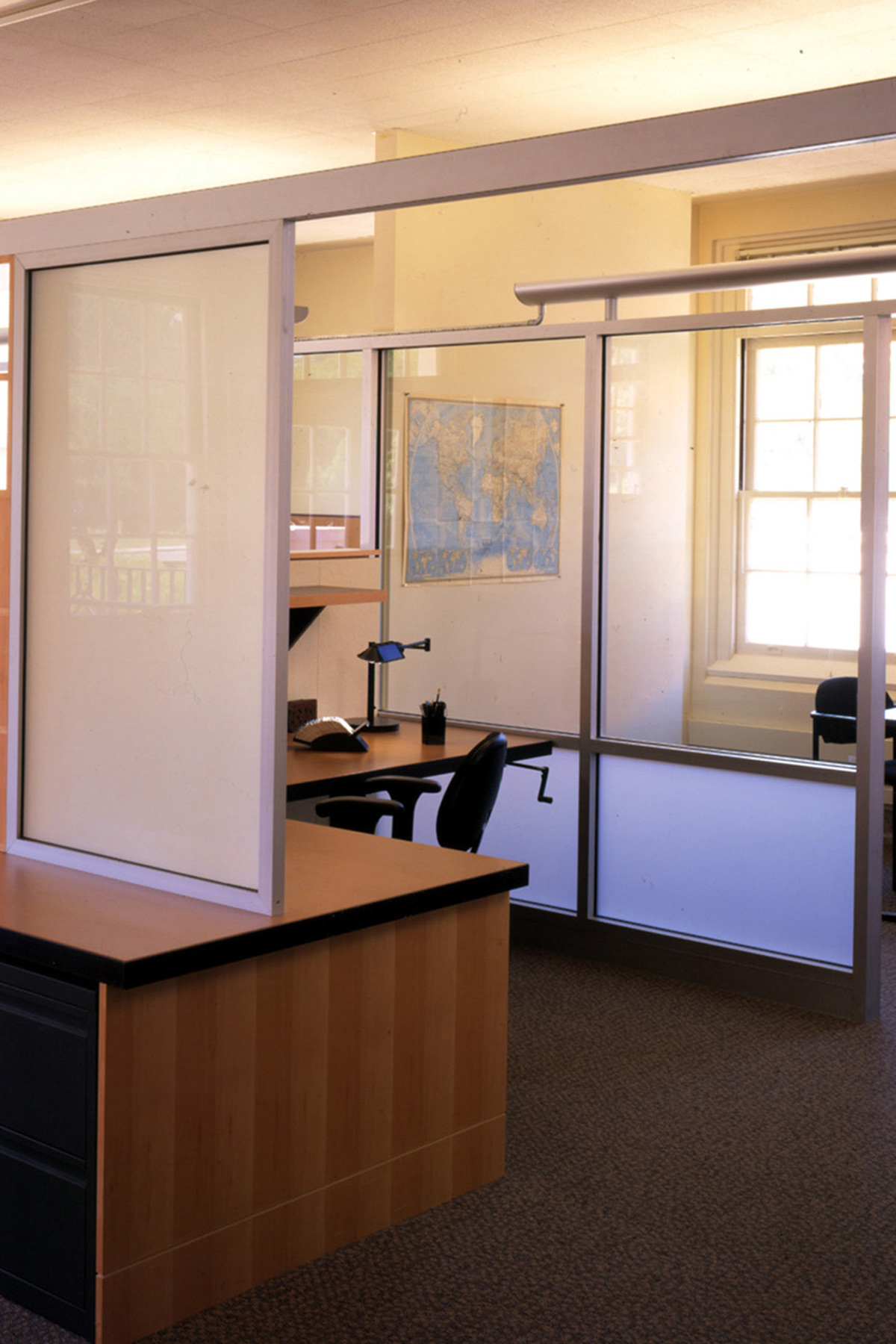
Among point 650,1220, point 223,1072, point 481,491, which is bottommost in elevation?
point 650,1220

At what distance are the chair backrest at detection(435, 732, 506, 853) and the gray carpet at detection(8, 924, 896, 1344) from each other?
650 mm

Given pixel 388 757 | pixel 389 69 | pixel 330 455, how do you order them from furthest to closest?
1. pixel 330 455
2. pixel 389 69
3. pixel 388 757

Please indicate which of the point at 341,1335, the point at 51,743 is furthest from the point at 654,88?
the point at 341,1335

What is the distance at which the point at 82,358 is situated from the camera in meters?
3.02

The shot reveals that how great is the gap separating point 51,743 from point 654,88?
4.41 meters

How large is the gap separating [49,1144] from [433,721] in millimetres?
2821

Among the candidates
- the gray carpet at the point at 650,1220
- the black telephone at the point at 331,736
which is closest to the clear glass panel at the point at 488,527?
the black telephone at the point at 331,736

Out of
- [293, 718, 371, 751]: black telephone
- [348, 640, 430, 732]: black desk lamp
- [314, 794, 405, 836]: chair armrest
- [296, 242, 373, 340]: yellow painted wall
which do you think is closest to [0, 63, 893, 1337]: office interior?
[348, 640, 430, 732]: black desk lamp

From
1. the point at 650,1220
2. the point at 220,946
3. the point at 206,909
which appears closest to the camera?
the point at 220,946

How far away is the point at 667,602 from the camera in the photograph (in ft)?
16.8

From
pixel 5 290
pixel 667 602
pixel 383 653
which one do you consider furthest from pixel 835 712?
pixel 5 290

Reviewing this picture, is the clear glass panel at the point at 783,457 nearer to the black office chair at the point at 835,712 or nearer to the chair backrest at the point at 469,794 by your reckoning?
the black office chair at the point at 835,712

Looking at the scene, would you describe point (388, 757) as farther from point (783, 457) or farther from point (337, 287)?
point (337, 287)

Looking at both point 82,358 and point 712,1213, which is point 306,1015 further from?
point 82,358
